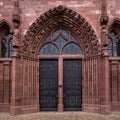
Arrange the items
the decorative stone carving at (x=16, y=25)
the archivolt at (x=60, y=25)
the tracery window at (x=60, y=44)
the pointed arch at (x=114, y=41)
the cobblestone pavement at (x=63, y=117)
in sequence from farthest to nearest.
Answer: the tracery window at (x=60, y=44) < the pointed arch at (x=114, y=41) < the archivolt at (x=60, y=25) < the decorative stone carving at (x=16, y=25) < the cobblestone pavement at (x=63, y=117)

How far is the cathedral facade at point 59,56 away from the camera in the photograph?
13.9m

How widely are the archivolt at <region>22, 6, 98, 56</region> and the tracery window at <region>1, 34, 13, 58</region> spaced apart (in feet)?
3.66

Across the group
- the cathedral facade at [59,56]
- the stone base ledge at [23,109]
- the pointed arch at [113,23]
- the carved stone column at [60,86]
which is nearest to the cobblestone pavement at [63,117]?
the stone base ledge at [23,109]

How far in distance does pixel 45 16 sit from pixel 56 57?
7.59ft

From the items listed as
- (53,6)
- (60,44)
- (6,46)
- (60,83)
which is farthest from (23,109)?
(53,6)

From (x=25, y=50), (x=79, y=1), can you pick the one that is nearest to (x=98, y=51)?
(x=79, y=1)

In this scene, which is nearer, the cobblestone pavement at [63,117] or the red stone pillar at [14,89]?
the cobblestone pavement at [63,117]

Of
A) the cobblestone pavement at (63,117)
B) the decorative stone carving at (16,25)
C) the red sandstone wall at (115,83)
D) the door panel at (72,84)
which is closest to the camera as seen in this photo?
the cobblestone pavement at (63,117)

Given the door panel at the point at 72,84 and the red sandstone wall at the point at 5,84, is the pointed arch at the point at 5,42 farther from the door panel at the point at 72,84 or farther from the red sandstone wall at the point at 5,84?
the door panel at the point at 72,84

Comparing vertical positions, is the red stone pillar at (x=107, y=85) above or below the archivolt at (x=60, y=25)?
below

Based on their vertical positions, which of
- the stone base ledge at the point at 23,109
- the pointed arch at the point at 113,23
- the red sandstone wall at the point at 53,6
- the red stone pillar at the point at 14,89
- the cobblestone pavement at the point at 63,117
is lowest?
the cobblestone pavement at the point at 63,117

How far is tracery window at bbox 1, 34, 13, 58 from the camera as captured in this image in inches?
588

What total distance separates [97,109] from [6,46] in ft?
19.4

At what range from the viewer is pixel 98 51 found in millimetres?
14078
